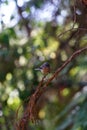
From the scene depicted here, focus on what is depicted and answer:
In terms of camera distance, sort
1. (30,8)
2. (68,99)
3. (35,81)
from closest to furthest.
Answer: (30,8) < (35,81) < (68,99)

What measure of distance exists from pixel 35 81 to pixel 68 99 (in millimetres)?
1169

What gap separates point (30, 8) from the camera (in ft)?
13.0

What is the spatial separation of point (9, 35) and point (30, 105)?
2.39 meters

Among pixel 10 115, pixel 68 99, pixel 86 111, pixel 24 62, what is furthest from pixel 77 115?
pixel 68 99

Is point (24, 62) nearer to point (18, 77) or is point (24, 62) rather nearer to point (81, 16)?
point (18, 77)

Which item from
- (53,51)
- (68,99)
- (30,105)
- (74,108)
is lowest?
(30,105)

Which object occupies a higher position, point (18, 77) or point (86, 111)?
point (18, 77)

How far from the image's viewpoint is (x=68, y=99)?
531 centimetres

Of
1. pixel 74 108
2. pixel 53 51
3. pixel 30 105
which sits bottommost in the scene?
pixel 30 105

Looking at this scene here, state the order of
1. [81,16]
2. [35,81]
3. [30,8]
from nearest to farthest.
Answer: [81,16] → [30,8] → [35,81]

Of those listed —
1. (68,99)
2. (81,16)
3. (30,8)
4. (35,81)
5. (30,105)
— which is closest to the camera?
(30,105)

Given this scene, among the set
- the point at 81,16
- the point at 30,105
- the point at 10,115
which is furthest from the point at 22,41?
the point at 30,105

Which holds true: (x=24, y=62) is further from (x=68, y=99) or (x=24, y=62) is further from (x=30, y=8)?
(x=68, y=99)

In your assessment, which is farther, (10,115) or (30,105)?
(10,115)
